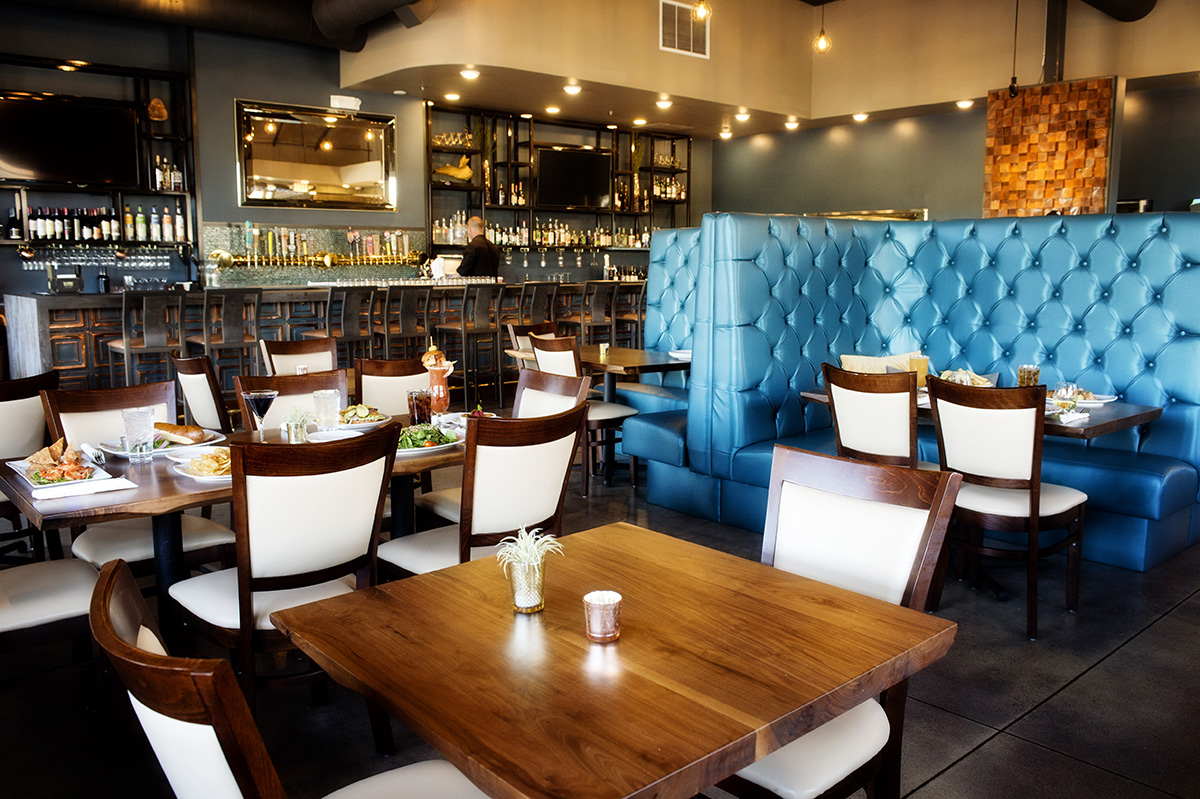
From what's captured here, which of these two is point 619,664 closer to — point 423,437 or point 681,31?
point 423,437

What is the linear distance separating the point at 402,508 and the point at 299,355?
1.60 metres

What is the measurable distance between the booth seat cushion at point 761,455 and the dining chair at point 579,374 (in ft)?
2.95

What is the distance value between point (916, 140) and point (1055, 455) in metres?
7.51

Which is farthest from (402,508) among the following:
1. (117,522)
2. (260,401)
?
(117,522)

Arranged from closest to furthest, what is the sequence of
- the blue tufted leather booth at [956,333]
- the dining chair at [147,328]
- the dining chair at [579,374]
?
the blue tufted leather booth at [956,333] → the dining chair at [579,374] → the dining chair at [147,328]

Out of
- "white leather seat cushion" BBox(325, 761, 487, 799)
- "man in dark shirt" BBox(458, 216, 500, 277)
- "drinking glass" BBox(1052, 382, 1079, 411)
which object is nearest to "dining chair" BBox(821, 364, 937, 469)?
"drinking glass" BBox(1052, 382, 1079, 411)

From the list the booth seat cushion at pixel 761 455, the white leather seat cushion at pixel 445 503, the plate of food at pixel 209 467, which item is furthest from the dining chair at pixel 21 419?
the booth seat cushion at pixel 761 455

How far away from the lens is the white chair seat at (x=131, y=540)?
2.76 m

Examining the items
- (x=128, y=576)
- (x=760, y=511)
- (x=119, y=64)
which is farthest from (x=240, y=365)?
(x=128, y=576)

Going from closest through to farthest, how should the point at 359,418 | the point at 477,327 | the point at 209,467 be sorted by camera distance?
the point at 209,467
the point at 359,418
the point at 477,327

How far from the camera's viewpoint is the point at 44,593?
232cm

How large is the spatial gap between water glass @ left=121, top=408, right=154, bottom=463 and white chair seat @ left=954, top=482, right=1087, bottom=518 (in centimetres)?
277

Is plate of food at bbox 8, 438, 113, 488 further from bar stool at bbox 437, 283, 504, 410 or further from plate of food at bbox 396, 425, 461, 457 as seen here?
bar stool at bbox 437, 283, 504, 410

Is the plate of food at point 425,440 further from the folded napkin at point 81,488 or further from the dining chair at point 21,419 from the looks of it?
the dining chair at point 21,419
